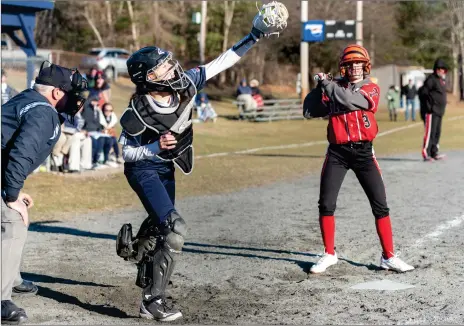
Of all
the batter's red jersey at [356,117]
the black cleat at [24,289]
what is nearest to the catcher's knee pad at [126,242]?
the black cleat at [24,289]

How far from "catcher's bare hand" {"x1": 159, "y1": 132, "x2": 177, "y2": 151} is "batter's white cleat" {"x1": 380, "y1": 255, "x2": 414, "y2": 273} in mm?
2586

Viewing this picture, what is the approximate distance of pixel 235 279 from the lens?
296 inches

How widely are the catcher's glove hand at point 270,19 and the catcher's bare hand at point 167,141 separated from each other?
1.25 meters

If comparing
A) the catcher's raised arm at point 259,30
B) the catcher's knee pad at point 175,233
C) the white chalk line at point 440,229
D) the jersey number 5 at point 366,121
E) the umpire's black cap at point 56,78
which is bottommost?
the white chalk line at point 440,229

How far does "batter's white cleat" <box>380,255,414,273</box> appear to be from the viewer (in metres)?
7.59

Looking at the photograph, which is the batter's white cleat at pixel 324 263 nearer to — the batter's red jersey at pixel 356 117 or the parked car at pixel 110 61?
the batter's red jersey at pixel 356 117

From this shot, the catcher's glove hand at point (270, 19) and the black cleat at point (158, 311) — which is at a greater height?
the catcher's glove hand at point (270, 19)

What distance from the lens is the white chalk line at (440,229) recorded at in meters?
9.08

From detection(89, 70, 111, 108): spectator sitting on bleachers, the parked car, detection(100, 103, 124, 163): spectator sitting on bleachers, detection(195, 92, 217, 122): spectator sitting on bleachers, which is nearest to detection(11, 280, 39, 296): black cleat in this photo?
detection(100, 103, 124, 163): spectator sitting on bleachers

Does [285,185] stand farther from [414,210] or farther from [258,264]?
[258,264]

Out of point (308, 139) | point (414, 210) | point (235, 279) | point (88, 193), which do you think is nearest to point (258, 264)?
point (235, 279)

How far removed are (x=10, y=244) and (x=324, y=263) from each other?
9.73ft

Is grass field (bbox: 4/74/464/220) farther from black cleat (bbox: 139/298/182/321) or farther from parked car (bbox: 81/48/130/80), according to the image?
parked car (bbox: 81/48/130/80)

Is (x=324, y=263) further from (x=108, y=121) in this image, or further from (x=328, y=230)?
(x=108, y=121)
